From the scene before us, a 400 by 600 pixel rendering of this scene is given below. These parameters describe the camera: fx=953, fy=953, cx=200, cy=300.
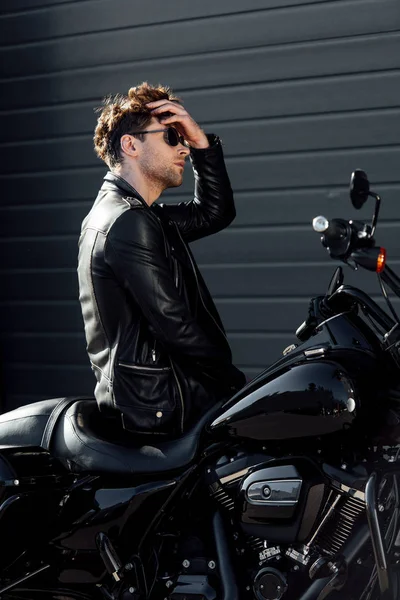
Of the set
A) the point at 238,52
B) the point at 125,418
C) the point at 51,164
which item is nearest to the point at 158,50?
the point at 238,52

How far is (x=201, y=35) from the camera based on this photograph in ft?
17.2

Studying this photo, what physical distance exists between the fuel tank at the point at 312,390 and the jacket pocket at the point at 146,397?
25 cm

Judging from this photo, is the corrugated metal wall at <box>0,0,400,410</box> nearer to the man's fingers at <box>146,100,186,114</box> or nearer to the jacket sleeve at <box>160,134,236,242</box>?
the jacket sleeve at <box>160,134,236,242</box>

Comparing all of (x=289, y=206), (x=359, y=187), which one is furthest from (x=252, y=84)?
(x=359, y=187)

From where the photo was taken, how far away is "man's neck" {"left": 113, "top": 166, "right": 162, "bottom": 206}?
3209 mm

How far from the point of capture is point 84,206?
18.5 feet

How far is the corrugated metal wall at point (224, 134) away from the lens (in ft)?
16.0

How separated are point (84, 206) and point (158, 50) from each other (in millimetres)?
998

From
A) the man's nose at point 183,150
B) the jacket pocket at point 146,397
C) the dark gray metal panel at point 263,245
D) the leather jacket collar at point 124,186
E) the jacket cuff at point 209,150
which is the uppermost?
the man's nose at point 183,150

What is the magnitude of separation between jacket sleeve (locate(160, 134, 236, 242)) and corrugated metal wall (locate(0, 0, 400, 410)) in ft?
4.58

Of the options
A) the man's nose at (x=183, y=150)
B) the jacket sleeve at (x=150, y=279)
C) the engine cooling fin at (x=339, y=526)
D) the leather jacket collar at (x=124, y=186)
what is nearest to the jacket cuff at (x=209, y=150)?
the man's nose at (x=183, y=150)

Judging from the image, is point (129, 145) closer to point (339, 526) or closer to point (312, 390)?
point (312, 390)

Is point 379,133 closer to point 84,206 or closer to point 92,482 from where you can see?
point 84,206

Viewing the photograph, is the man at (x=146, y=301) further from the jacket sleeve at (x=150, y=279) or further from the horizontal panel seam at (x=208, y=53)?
the horizontal panel seam at (x=208, y=53)
